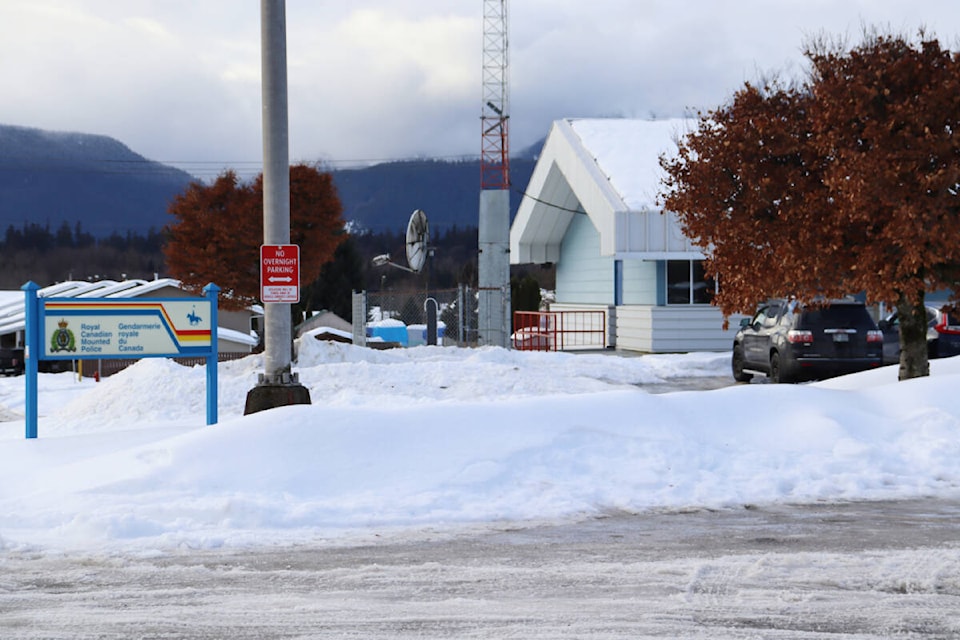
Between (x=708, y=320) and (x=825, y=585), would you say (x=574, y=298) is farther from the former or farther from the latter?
(x=825, y=585)

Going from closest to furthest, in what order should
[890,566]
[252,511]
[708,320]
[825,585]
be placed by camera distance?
[825,585]
[890,566]
[252,511]
[708,320]

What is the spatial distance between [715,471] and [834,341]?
1027 centimetres

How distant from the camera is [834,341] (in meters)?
18.2

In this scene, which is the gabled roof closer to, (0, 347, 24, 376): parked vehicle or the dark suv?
the dark suv

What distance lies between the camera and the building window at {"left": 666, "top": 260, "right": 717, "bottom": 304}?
29.9 metres

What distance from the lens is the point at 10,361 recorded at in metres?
43.8

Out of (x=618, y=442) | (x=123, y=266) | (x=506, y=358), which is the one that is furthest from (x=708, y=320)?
(x=123, y=266)

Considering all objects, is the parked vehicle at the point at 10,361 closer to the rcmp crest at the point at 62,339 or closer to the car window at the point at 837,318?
the rcmp crest at the point at 62,339

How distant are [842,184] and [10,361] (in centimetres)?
4044

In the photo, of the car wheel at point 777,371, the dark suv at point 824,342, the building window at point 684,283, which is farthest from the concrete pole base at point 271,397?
the building window at point 684,283

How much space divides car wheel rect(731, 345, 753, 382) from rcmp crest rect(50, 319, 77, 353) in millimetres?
13564

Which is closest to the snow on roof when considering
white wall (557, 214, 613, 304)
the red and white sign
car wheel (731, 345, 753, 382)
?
white wall (557, 214, 613, 304)

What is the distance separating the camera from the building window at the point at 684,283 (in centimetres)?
2988

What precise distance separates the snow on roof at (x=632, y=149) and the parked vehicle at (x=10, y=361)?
26.3 meters
